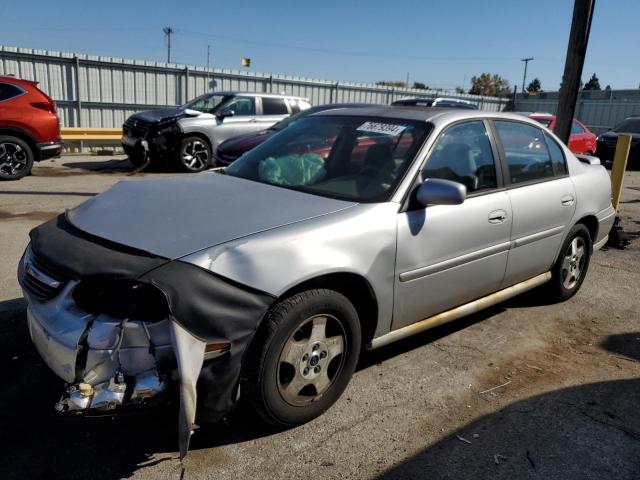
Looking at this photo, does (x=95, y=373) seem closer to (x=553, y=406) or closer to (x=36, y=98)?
(x=553, y=406)

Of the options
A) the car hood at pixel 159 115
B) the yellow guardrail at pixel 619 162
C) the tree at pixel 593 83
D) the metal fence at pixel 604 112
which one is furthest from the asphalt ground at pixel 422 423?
the tree at pixel 593 83

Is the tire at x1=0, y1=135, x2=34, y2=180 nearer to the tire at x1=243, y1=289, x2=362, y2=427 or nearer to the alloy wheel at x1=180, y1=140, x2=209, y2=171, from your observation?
the alloy wheel at x1=180, y1=140, x2=209, y2=171

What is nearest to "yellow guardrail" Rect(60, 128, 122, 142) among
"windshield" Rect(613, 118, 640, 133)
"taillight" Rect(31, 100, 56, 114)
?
"taillight" Rect(31, 100, 56, 114)

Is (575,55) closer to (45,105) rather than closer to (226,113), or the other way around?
(226,113)

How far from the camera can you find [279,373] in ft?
8.98

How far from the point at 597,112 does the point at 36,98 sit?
81.2 feet

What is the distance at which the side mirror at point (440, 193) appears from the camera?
3.11m

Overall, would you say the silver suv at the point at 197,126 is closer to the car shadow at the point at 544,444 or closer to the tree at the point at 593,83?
the car shadow at the point at 544,444

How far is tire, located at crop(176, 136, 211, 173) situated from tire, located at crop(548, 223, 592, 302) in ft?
27.0

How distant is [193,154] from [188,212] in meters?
8.86

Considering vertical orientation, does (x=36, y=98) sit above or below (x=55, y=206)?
above

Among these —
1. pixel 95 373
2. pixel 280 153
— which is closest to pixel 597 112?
pixel 280 153

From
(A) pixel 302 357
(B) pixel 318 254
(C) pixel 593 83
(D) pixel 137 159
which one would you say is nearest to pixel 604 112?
(D) pixel 137 159

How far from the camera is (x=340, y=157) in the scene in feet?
12.1
